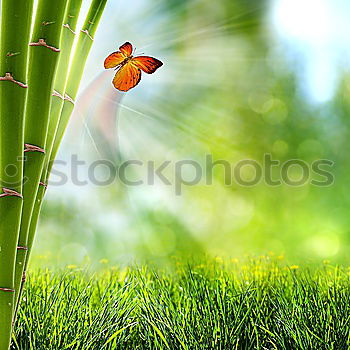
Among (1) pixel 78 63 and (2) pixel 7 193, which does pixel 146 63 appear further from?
(2) pixel 7 193

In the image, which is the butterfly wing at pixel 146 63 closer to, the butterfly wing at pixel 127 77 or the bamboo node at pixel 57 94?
the butterfly wing at pixel 127 77

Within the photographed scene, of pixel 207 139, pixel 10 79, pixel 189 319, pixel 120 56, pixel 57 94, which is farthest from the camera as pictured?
pixel 207 139

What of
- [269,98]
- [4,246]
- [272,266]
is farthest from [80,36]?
[269,98]

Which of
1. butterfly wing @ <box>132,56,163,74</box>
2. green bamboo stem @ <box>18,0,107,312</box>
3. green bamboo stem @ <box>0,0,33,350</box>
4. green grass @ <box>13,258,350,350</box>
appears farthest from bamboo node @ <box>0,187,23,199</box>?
butterfly wing @ <box>132,56,163,74</box>

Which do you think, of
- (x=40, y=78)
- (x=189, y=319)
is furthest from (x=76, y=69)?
(x=189, y=319)

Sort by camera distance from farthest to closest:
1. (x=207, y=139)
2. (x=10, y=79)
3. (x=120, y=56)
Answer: (x=207, y=139)
(x=120, y=56)
(x=10, y=79)

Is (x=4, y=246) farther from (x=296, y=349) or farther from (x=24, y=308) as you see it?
(x=296, y=349)

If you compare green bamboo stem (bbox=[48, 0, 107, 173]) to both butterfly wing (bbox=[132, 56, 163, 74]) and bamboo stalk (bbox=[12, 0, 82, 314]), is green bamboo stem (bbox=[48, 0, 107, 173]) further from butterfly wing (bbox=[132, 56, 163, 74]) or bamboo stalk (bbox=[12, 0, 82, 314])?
Result: butterfly wing (bbox=[132, 56, 163, 74])
